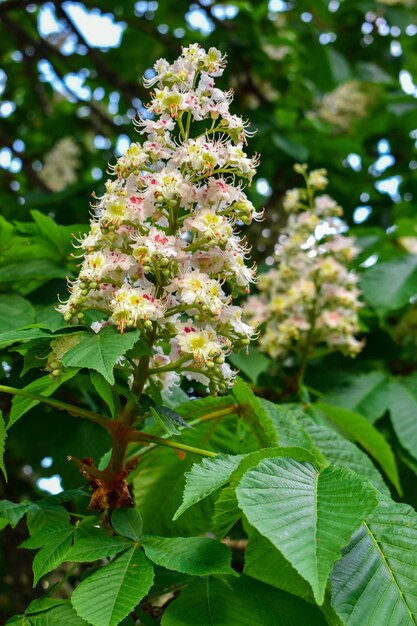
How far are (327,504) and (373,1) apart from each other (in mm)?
4534

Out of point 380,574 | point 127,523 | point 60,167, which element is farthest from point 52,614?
point 60,167

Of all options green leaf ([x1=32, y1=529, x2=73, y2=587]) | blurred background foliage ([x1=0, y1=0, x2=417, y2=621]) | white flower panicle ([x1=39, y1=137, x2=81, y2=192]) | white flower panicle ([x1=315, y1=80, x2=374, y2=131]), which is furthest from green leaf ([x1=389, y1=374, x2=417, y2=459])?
white flower panicle ([x1=39, y1=137, x2=81, y2=192])

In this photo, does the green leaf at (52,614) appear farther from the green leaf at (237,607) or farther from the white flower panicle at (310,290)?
the white flower panicle at (310,290)

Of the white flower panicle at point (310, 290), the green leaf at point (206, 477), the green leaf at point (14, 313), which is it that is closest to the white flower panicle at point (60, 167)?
the white flower panicle at point (310, 290)

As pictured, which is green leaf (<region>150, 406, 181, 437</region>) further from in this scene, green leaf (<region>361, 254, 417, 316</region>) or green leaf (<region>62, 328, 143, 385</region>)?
green leaf (<region>361, 254, 417, 316</region>)

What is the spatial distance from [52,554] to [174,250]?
65cm

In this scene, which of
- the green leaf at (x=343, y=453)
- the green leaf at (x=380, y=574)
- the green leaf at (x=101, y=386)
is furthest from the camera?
the green leaf at (x=343, y=453)

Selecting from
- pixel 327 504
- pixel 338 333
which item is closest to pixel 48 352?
pixel 327 504

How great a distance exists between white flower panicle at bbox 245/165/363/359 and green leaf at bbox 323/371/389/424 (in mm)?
138

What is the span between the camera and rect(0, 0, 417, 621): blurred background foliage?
268cm

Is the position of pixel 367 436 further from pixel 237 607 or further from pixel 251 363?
pixel 237 607

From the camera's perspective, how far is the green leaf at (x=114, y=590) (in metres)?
1.23

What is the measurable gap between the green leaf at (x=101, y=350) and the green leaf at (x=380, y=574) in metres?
0.53

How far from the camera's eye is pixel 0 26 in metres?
5.18
